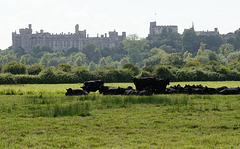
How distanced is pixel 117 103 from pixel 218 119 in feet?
18.2

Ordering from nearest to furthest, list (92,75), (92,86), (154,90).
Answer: (154,90) → (92,86) → (92,75)

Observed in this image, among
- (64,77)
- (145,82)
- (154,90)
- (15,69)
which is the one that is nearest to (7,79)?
(64,77)

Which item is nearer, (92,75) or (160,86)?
(160,86)

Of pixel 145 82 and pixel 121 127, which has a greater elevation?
pixel 145 82

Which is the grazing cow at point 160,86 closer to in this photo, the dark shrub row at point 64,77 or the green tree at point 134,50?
the dark shrub row at point 64,77

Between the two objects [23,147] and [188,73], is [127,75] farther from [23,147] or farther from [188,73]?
[23,147]

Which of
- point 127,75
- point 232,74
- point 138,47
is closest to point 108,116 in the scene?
point 127,75

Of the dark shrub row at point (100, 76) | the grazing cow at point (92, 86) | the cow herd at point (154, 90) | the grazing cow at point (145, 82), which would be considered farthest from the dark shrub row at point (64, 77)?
the grazing cow at point (145, 82)

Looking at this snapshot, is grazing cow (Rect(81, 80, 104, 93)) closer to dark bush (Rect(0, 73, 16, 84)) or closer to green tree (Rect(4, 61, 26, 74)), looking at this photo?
dark bush (Rect(0, 73, 16, 84))

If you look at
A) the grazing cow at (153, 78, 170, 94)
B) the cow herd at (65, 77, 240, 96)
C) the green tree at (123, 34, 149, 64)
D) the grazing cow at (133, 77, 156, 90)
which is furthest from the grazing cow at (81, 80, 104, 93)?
the green tree at (123, 34, 149, 64)

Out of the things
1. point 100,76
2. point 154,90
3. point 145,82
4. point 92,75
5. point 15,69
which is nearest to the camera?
point 154,90

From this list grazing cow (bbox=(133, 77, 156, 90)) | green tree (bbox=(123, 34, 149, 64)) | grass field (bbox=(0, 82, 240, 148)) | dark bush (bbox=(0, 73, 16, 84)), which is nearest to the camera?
grass field (bbox=(0, 82, 240, 148))

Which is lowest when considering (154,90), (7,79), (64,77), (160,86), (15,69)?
(154,90)

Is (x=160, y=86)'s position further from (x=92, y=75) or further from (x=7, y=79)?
(x=92, y=75)
